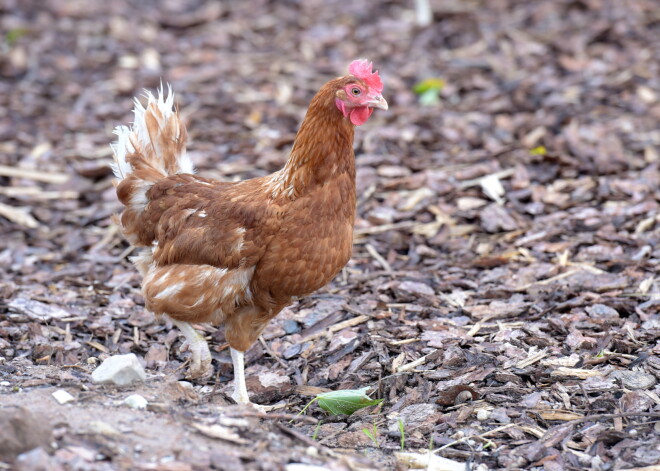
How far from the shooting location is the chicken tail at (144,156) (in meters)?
5.14

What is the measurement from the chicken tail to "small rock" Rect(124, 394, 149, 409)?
1398 mm

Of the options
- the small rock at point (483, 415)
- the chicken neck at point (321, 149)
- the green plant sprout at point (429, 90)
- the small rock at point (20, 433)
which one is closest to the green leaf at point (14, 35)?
the green plant sprout at point (429, 90)

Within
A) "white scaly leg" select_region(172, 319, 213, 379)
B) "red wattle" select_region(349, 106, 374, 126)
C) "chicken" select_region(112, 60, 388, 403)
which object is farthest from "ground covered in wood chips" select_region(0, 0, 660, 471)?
"red wattle" select_region(349, 106, 374, 126)

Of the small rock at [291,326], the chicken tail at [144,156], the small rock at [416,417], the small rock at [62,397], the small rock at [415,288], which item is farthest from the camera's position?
the small rock at [415,288]

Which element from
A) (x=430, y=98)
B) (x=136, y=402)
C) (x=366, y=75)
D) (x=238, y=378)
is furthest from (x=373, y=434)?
(x=430, y=98)

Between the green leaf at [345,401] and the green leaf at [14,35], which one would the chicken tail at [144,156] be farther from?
the green leaf at [14,35]

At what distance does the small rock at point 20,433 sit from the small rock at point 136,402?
0.57 meters

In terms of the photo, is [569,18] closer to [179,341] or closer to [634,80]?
[634,80]

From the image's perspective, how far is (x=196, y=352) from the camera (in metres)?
4.93

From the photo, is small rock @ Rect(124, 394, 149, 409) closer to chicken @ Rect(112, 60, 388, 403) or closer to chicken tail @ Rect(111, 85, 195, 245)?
chicken @ Rect(112, 60, 388, 403)

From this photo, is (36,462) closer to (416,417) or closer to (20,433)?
(20,433)

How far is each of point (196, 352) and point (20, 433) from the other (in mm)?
1672

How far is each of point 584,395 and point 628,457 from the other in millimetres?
560

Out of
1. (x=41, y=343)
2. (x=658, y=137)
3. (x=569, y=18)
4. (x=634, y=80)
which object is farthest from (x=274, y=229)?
(x=569, y=18)
